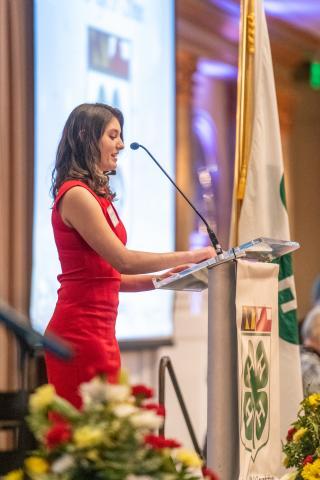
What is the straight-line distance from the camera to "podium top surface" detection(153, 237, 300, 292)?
95.7 inches

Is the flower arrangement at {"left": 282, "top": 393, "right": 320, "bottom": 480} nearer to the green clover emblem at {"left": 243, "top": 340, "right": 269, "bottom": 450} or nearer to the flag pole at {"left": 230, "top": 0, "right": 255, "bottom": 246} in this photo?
the green clover emblem at {"left": 243, "top": 340, "right": 269, "bottom": 450}

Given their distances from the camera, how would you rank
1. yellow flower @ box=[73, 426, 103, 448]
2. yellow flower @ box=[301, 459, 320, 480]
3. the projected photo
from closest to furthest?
yellow flower @ box=[73, 426, 103, 448], yellow flower @ box=[301, 459, 320, 480], the projected photo

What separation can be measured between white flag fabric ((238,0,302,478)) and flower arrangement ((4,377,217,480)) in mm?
1978

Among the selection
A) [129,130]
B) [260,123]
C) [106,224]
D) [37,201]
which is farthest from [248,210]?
[129,130]

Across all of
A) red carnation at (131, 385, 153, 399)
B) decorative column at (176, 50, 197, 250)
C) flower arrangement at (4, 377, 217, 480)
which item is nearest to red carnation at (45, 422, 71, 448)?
flower arrangement at (4, 377, 217, 480)

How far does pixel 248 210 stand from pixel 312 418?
963 mm

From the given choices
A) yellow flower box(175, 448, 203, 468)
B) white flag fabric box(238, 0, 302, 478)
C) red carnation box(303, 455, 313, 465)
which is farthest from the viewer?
white flag fabric box(238, 0, 302, 478)

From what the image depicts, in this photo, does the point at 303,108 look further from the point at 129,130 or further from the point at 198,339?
the point at 129,130

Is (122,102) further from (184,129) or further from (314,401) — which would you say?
(314,401)

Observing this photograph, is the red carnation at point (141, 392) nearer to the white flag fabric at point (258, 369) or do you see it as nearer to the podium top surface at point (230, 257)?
the podium top surface at point (230, 257)

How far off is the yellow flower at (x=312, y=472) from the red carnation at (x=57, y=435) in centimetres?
126

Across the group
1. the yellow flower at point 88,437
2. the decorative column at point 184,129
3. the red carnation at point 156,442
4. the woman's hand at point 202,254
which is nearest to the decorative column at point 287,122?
the decorative column at point 184,129

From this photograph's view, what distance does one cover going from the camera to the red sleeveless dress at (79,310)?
245 cm

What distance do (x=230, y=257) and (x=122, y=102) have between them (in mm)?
2985
